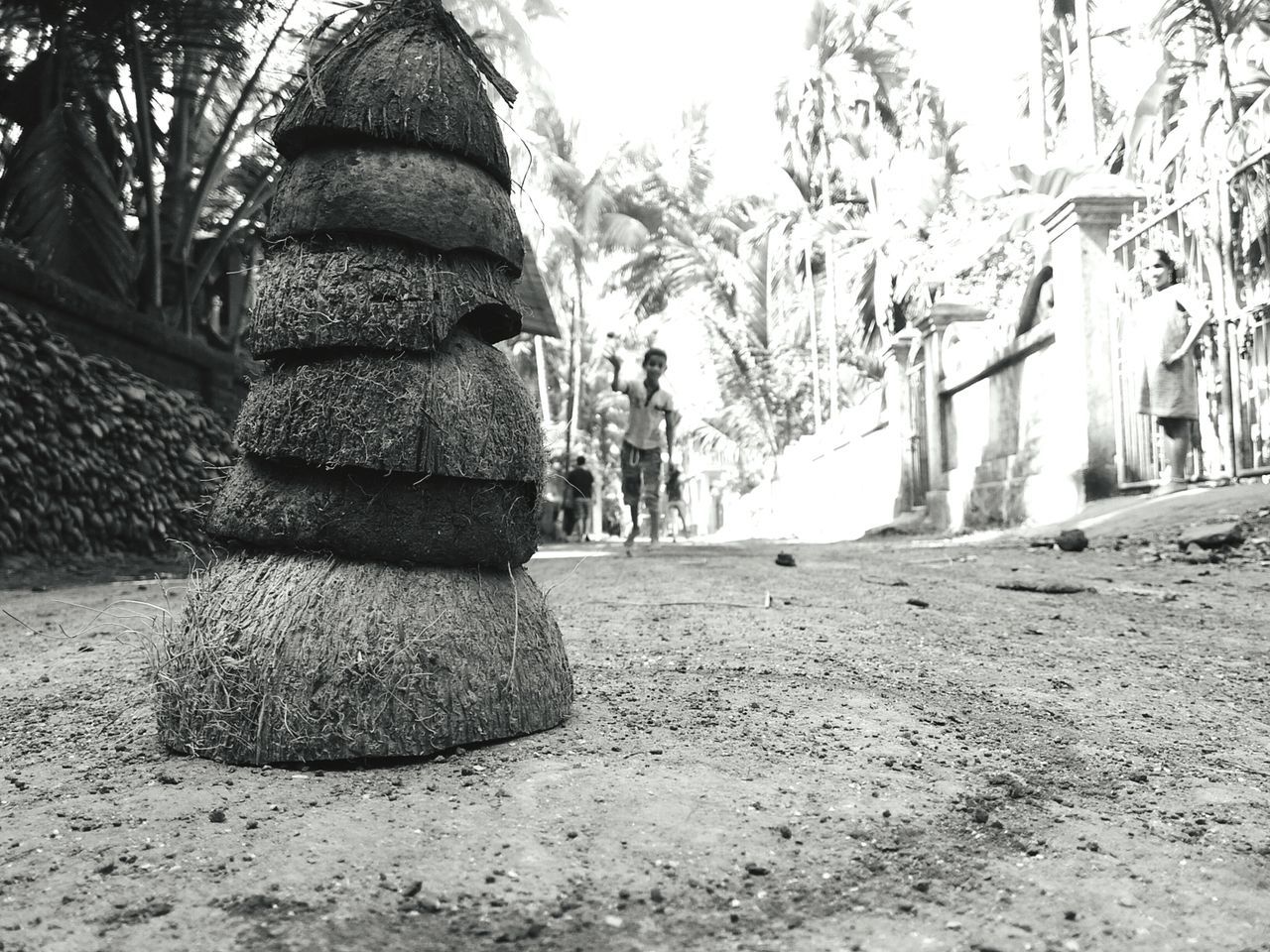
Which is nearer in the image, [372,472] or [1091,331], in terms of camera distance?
[372,472]

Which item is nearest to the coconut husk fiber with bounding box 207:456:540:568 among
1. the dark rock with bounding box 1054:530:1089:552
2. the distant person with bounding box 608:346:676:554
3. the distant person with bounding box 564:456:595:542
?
the dark rock with bounding box 1054:530:1089:552

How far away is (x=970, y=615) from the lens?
4.84 metres

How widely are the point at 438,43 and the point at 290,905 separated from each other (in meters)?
2.19

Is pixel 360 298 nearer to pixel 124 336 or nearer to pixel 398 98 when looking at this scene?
pixel 398 98

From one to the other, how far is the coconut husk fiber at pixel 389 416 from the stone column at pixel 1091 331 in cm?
834

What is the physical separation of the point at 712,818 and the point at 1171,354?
7.69 meters

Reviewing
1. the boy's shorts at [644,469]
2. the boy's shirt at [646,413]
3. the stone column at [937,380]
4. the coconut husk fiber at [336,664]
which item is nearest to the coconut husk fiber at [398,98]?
the coconut husk fiber at [336,664]

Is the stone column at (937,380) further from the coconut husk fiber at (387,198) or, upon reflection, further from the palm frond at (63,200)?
the coconut husk fiber at (387,198)

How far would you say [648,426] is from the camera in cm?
955

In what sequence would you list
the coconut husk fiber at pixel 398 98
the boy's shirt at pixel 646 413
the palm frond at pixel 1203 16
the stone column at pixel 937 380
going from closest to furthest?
the coconut husk fiber at pixel 398 98
the boy's shirt at pixel 646 413
the stone column at pixel 937 380
the palm frond at pixel 1203 16

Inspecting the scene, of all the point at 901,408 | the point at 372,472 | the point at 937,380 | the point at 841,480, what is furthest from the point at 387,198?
the point at 841,480

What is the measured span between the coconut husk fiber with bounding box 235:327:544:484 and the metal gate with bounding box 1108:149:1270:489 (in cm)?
755

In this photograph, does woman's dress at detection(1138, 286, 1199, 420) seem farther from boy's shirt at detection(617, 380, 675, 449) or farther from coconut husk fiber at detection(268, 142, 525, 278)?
coconut husk fiber at detection(268, 142, 525, 278)

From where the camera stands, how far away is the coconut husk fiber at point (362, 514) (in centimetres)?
248
